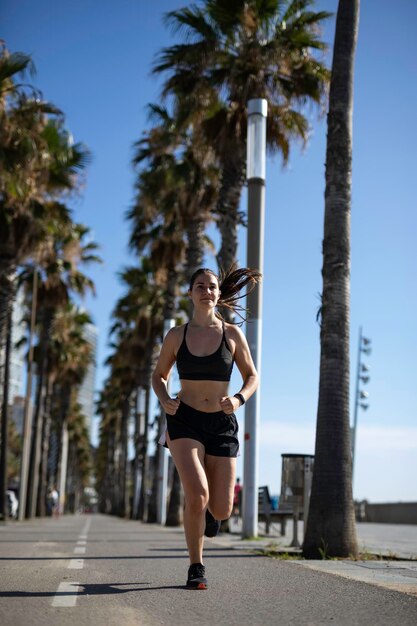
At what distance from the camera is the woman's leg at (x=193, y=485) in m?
5.60

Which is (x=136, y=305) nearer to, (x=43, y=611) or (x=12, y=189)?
(x=12, y=189)

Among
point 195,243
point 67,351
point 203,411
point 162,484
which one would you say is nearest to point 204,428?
point 203,411

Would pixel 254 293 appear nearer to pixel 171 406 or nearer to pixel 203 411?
pixel 203 411

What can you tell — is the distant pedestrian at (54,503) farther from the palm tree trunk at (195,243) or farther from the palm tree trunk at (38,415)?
the palm tree trunk at (195,243)

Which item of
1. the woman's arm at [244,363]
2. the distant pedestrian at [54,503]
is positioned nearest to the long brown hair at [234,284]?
the woman's arm at [244,363]

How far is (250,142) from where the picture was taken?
15000 mm

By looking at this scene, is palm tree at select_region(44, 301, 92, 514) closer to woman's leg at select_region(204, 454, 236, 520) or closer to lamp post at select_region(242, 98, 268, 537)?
lamp post at select_region(242, 98, 268, 537)

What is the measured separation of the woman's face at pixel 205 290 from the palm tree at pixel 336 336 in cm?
386

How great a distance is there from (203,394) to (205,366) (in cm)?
18

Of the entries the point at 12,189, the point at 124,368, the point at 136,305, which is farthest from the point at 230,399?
the point at 124,368

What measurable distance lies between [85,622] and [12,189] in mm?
17056

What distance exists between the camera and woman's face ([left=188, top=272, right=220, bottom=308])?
238 inches

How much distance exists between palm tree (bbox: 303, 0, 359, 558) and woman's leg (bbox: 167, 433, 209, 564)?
3.77 metres

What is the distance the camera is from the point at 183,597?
17.6ft
